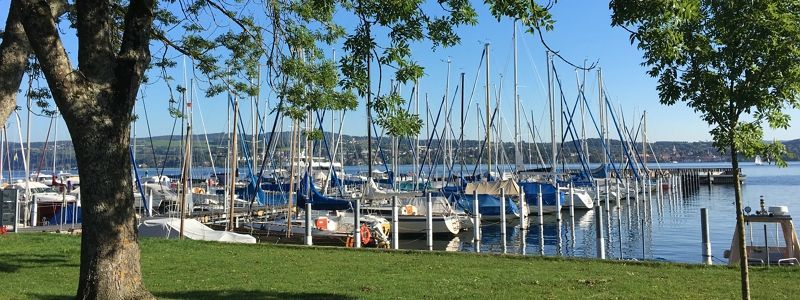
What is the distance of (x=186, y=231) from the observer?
71.7ft

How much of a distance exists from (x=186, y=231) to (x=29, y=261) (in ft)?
27.7

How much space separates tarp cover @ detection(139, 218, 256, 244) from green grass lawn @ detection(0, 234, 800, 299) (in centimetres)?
492

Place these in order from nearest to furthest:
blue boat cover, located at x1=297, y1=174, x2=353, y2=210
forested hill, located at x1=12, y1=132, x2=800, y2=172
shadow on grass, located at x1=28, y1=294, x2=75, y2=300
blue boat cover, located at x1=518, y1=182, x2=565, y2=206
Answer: shadow on grass, located at x1=28, y1=294, x2=75, y2=300 → blue boat cover, located at x1=297, y1=174, x2=353, y2=210 → blue boat cover, located at x1=518, y1=182, x2=565, y2=206 → forested hill, located at x1=12, y1=132, x2=800, y2=172

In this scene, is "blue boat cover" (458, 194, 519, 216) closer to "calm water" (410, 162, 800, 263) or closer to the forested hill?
"calm water" (410, 162, 800, 263)

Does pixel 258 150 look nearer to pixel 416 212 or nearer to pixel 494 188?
pixel 494 188

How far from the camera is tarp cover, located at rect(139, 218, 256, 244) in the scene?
2100 cm

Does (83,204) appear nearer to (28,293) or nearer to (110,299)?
(110,299)

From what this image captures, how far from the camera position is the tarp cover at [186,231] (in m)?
21.0

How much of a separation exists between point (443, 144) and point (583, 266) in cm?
4592

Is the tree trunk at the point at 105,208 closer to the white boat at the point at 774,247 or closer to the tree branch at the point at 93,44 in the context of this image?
the tree branch at the point at 93,44

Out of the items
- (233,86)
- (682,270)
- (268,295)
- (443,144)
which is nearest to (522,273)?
(682,270)

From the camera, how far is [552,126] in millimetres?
51844

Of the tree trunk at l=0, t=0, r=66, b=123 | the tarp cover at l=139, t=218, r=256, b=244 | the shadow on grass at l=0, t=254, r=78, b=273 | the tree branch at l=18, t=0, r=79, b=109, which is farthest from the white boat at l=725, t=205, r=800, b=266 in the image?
the shadow on grass at l=0, t=254, r=78, b=273

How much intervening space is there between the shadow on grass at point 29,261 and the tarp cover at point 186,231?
22.2 feet
